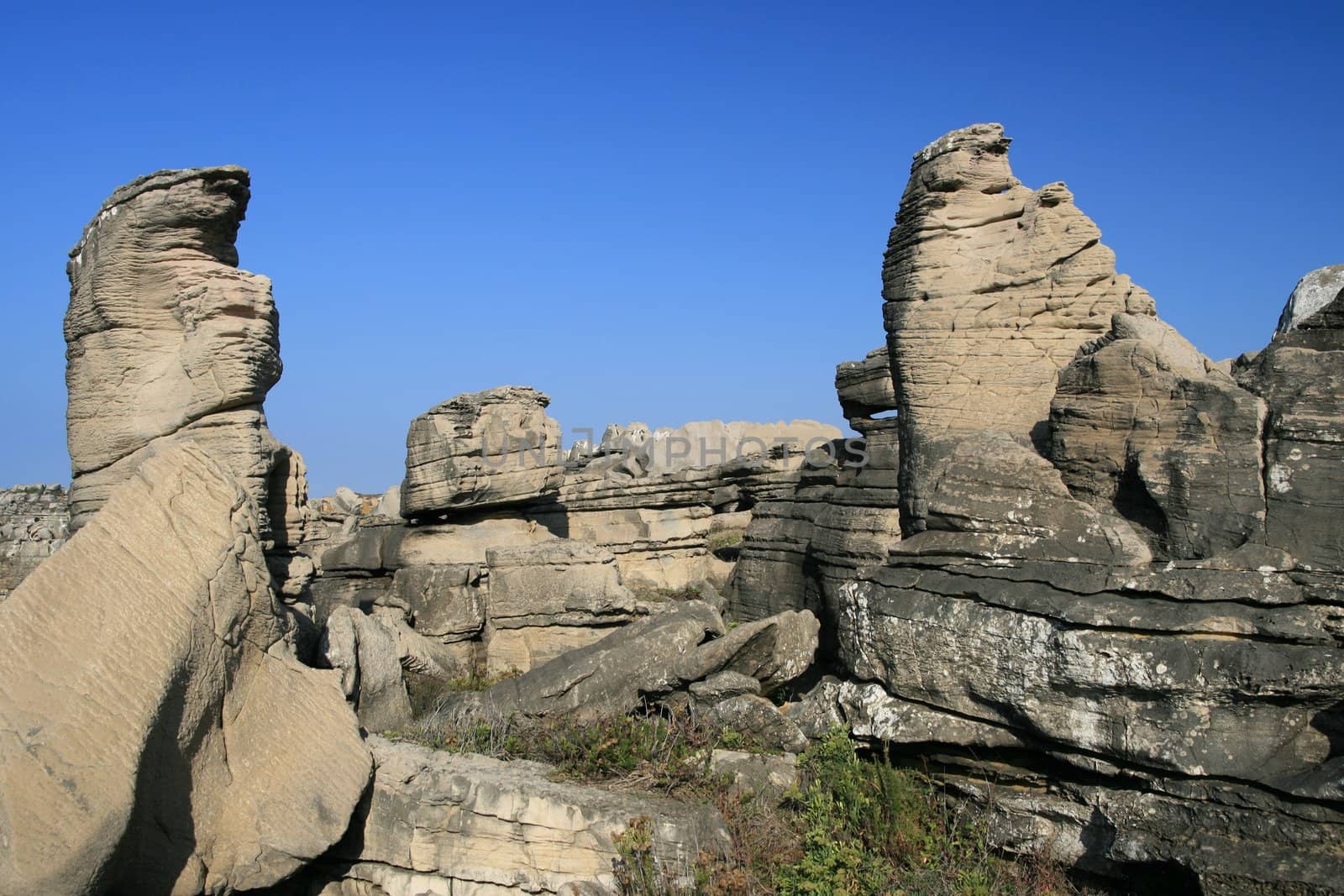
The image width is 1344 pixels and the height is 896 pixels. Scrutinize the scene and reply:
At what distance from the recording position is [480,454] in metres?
10.1

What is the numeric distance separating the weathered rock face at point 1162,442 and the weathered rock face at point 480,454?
252 inches

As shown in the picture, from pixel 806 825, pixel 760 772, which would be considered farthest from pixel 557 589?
pixel 806 825

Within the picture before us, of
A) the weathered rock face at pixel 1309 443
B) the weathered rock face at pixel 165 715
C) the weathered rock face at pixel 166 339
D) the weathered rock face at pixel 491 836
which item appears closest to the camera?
the weathered rock face at pixel 165 715

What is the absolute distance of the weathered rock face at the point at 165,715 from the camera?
3.40m

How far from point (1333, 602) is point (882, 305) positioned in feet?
11.2

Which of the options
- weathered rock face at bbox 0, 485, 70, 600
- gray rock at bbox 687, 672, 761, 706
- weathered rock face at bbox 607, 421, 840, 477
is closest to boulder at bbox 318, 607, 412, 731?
gray rock at bbox 687, 672, 761, 706

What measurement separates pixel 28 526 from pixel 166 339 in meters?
9.84

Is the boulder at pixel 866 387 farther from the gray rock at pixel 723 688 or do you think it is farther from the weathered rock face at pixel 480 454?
the gray rock at pixel 723 688

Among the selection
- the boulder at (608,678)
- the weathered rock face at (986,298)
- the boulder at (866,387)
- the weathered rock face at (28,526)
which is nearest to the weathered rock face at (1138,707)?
the weathered rock face at (986,298)

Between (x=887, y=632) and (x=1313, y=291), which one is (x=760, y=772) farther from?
(x=1313, y=291)

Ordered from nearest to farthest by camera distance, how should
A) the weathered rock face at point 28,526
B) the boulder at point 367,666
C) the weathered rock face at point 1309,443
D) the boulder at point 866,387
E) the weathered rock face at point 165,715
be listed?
the weathered rock face at point 165,715 → the weathered rock face at point 1309,443 → the boulder at point 367,666 → the boulder at point 866,387 → the weathered rock face at point 28,526

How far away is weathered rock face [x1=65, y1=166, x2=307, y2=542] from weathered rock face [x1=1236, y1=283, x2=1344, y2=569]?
543 centimetres

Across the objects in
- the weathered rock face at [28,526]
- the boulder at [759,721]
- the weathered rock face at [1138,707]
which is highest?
the weathered rock face at [1138,707]

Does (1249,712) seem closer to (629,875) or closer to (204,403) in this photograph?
(629,875)
